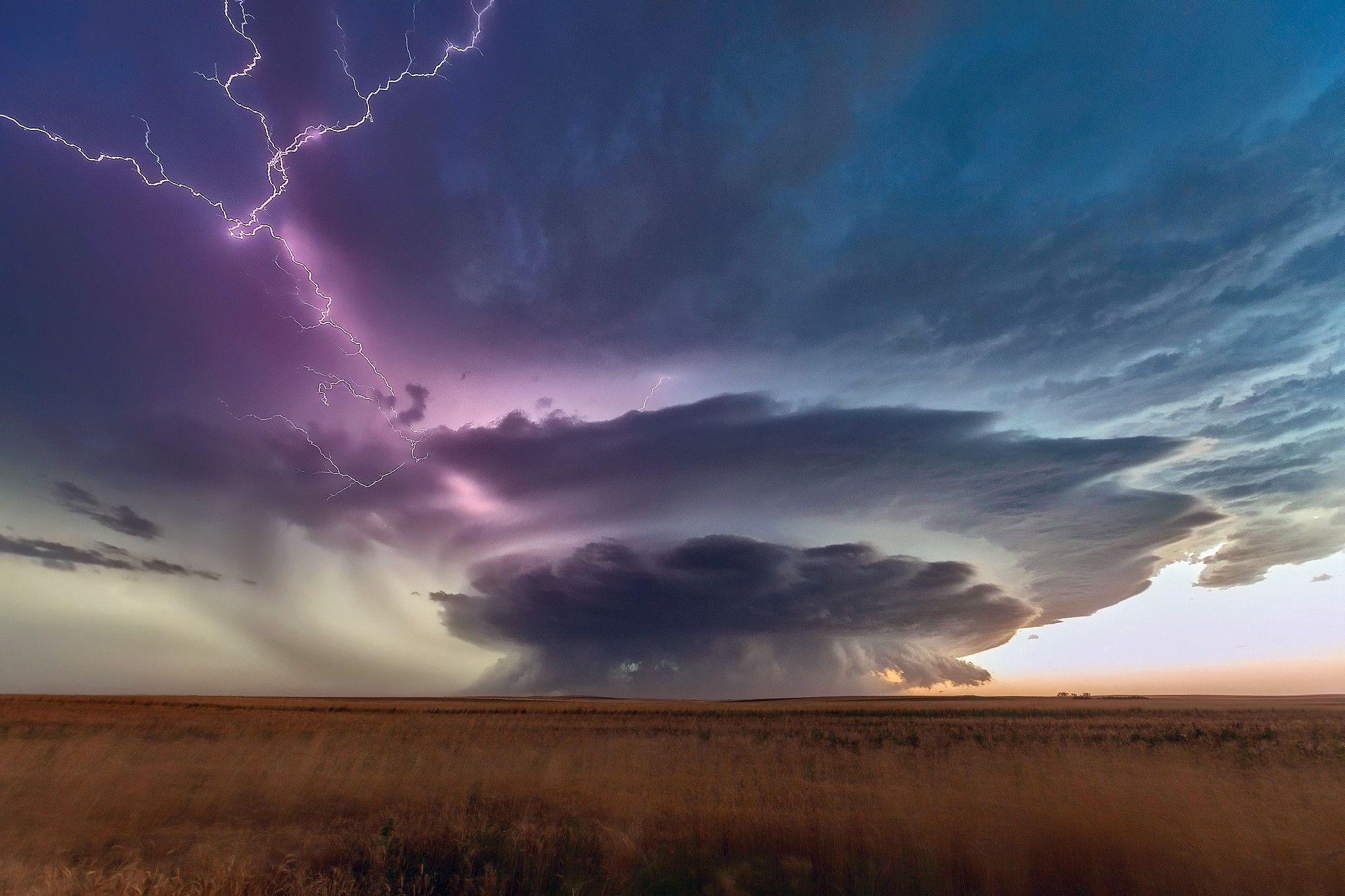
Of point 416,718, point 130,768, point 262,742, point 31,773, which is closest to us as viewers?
point 31,773

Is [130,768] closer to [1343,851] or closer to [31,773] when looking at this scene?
[31,773]

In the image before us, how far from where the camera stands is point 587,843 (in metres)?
11.1

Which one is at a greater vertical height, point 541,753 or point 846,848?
point 541,753

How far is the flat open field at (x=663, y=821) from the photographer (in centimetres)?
953

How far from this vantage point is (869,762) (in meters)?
18.8

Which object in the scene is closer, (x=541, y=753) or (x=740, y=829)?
(x=740, y=829)

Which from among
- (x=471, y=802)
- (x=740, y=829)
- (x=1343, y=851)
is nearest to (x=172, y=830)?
(x=471, y=802)

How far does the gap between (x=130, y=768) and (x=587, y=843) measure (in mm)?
16811

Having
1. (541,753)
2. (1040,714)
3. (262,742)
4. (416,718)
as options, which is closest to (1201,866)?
(541,753)

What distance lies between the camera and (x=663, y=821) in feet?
39.8

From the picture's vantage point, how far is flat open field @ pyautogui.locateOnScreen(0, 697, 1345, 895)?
953 centimetres

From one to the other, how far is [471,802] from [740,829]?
20.2ft

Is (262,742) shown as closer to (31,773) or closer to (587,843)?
(31,773)

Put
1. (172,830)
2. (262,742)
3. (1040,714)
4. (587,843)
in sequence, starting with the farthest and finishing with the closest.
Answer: (1040,714) < (262,742) < (172,830) < (587,843)
